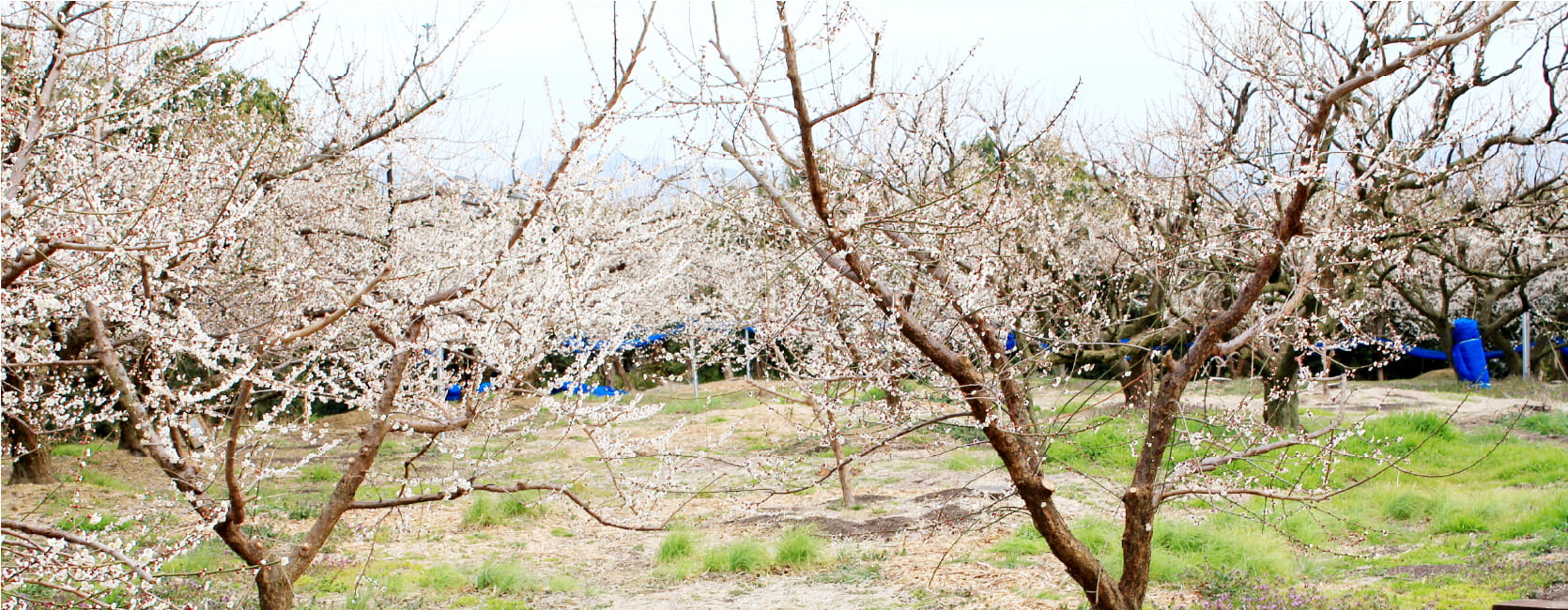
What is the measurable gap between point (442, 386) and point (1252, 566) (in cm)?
421

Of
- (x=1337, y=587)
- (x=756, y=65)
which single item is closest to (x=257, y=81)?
(x=756, y=65)

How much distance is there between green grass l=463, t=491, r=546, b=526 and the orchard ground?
0.02 metres

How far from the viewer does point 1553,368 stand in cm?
1588

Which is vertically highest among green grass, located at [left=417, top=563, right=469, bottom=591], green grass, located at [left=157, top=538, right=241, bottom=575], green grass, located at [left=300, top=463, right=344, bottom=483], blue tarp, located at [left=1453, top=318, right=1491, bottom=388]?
blue tarp, located at [left=1453, top=318, right=1491, bottom=388]

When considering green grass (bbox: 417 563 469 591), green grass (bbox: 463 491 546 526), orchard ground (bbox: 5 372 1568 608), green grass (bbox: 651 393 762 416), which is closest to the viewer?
orchard ground (bbox: 5 372 1568 608)

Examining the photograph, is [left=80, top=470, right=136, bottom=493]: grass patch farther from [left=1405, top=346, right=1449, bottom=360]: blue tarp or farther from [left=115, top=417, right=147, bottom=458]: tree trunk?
[left=1405, top=346, right=1449, bottom=360]: blue tarp

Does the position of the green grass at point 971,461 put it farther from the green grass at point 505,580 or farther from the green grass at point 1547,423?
the green grass at point 1547,423

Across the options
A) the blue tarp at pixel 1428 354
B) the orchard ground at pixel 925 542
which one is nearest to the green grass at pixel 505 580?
the orchard ground at pixel 925 542

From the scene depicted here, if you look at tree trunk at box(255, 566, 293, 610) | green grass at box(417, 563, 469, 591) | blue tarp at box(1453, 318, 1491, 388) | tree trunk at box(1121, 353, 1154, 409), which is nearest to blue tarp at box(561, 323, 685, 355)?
tree trunk at box(255, 566, 293, 610)

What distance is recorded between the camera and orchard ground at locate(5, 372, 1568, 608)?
5000 millimetres

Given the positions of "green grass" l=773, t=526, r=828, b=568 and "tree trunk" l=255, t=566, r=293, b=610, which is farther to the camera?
"green grass" l=773, t=526, r=828, b=568

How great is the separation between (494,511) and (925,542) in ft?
10.5

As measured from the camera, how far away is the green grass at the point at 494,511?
760 cm

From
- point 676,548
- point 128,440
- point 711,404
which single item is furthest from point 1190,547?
point 128,440
